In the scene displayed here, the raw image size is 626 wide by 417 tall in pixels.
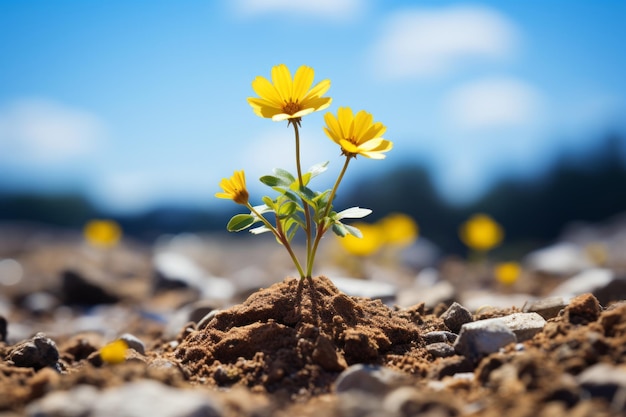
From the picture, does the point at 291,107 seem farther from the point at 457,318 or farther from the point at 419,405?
the point at 419,405

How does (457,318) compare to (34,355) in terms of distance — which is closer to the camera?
(34,355)

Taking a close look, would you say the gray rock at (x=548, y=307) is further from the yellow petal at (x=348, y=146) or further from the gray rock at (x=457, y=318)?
the yellow petal at (x=348, y=146)

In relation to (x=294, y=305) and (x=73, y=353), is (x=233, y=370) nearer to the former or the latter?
(x=294, y=305)

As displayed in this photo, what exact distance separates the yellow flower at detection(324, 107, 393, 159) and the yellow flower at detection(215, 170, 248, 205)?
1.78 ft

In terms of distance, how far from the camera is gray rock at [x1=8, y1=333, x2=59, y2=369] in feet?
12.2

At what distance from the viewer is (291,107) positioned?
3.63 metres

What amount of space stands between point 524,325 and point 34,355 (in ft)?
9.33

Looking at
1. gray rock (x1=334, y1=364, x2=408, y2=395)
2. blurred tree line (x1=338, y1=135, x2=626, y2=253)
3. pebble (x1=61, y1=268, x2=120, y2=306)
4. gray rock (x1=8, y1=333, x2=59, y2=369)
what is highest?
blurred tree line (x1=338, y1=135, x2=626, y2=253)

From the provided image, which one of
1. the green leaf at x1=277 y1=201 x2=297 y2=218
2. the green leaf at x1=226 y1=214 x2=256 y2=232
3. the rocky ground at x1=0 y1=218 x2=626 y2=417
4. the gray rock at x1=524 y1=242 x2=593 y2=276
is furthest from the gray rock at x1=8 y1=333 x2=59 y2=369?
the gray rock at x1=524 y1=242 x2=593 y2=276

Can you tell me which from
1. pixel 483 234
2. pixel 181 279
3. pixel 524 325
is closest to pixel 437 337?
pixel 524 325

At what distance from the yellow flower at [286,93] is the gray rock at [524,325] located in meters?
1.66

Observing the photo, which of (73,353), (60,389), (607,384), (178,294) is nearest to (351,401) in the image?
(607,384)

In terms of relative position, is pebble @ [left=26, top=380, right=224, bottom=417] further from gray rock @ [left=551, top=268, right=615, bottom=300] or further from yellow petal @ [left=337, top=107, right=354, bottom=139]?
gray rock @ [left=551, top=268, right=615, bottom=300]

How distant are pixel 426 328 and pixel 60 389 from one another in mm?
2262
